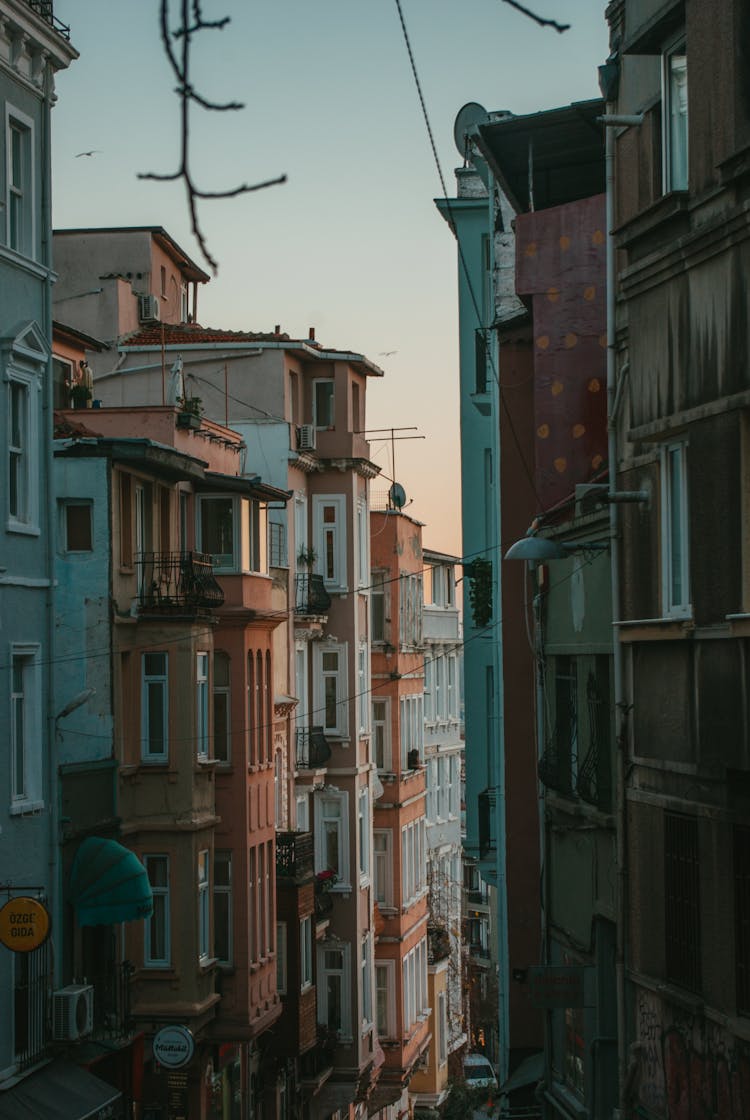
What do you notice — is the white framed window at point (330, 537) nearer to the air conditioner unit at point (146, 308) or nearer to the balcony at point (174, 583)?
the air conditioner unit at point (146, 308)

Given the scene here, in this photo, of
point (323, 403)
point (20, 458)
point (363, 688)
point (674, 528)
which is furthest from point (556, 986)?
point (363, 688)

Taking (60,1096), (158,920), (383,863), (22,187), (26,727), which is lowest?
(383,863)

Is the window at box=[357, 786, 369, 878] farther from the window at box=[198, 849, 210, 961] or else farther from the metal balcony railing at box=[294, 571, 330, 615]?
the window at box=[198, 849, 210, 961]

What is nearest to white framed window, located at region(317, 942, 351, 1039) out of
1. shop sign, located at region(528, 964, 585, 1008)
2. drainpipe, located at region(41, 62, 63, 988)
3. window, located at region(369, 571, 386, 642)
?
window, located at region(369, 571, 386, 642)

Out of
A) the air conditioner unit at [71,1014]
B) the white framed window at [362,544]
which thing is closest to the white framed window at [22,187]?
the air conditioner unit at [71,1014]

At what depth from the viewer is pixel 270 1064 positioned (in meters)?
39.2

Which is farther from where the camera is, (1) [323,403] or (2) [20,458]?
(1) [323,403]

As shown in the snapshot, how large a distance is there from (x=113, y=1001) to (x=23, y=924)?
240 inches

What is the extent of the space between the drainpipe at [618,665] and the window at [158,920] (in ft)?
51.3

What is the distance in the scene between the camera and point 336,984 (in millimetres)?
46844

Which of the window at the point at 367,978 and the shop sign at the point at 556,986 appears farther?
the window at the point at 367,978

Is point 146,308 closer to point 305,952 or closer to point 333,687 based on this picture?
point 333,687

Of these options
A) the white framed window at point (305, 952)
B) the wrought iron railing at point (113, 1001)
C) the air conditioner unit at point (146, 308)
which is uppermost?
the air conditioner unit at point (146, 308)

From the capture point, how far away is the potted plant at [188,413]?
34594 millimetres
